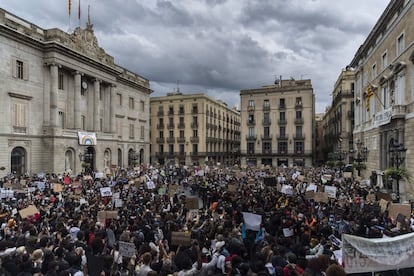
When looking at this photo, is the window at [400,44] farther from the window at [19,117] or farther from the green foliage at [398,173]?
the window at [19,117]

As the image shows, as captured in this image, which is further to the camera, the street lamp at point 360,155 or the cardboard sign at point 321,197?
the street lamp at point 360,155

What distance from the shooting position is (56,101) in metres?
31.3

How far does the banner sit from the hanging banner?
33.3 metres

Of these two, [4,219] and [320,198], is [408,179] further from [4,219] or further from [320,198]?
[4,219]

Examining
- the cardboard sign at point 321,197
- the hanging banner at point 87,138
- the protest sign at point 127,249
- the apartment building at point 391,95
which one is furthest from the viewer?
the hanging banner at point 87,138

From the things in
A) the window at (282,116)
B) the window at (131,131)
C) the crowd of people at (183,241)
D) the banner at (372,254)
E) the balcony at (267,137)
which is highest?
the window at (282,116)

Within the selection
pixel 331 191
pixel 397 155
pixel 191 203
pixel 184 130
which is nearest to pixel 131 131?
pixel 184 130

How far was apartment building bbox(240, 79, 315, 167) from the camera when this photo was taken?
5081 cm

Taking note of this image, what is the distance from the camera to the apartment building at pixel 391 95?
18.1m

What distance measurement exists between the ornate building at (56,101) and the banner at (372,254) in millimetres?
30133

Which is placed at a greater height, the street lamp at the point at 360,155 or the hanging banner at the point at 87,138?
the hanging banner at the point at 87,138

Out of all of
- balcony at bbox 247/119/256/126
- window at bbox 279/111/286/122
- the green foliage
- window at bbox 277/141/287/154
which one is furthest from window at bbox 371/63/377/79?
balcony at bbox 247/119/256/126

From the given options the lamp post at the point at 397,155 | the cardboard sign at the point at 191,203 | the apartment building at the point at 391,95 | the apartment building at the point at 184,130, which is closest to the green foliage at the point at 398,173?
the lamp post at the point at 397,155

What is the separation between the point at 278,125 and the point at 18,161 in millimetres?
40021
